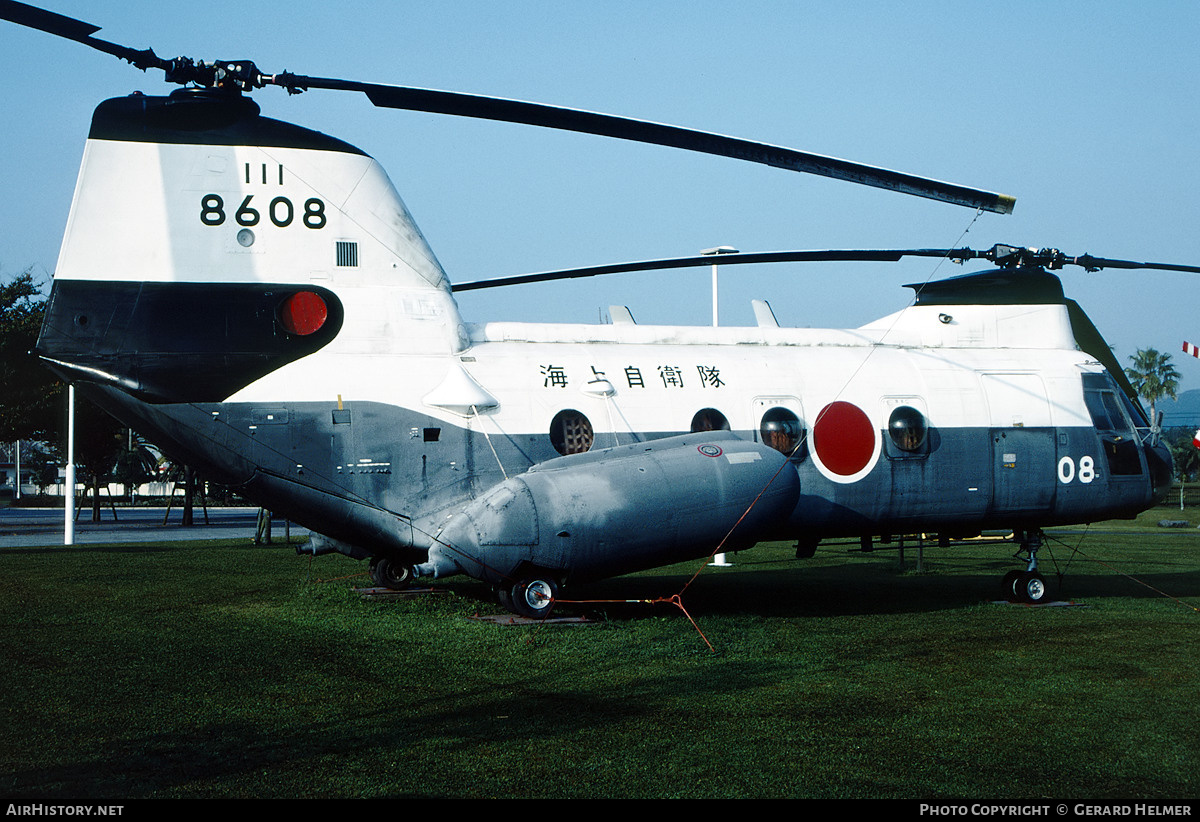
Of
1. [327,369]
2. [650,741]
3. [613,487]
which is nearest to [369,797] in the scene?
[650,741]

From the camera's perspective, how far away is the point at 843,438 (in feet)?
44.8

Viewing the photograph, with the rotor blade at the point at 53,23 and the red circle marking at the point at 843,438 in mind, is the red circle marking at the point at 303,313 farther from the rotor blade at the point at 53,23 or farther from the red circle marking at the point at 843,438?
the red circle marking at the point at 843,438

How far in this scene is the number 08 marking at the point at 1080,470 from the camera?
14711mm

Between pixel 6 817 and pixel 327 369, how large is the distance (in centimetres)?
721

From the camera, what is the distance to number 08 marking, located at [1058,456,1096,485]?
48.3 feet

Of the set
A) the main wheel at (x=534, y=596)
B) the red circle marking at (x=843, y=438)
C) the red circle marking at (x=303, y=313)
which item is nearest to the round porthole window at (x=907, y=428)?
the red circle marking at (x=843, y=438)

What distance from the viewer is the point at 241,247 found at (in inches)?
467

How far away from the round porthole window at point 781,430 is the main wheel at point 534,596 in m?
3.69

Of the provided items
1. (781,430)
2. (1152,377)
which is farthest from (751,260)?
(1152,377)

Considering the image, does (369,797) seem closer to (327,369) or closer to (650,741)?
(650,741)

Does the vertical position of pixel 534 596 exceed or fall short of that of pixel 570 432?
it falls short

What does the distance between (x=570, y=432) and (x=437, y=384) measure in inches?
69.7

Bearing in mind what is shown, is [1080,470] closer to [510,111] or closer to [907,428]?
[907,428]

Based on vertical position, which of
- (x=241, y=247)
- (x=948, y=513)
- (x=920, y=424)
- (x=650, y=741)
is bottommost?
(x=650, y=741)
